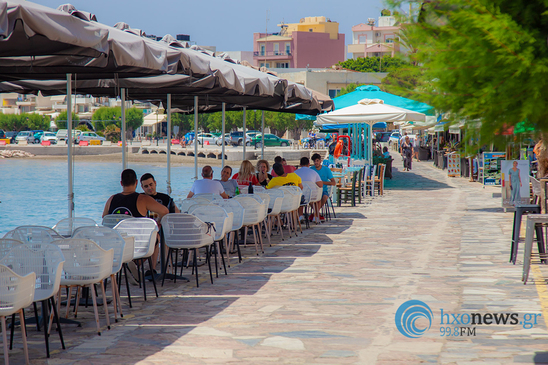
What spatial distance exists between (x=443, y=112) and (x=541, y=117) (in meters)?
0.51

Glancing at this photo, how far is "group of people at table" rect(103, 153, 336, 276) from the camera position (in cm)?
676

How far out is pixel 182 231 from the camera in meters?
6.80

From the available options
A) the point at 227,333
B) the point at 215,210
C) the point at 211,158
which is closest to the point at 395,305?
the point at 227,333

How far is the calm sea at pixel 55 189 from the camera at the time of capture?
19375mm

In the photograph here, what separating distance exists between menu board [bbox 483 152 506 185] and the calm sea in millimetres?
9302

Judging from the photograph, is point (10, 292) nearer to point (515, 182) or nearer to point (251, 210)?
point (251, 210)

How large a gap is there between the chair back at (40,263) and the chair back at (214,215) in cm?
281

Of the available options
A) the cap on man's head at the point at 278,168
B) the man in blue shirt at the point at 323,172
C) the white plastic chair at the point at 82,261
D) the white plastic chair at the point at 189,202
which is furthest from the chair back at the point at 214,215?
the man in blue shirt at the point at 323,172

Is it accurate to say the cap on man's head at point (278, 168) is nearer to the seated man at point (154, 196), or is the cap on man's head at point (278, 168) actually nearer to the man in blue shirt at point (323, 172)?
the man in blue shirt at point (323, 172)

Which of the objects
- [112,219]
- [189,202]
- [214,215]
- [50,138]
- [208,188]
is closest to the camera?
[112,219]

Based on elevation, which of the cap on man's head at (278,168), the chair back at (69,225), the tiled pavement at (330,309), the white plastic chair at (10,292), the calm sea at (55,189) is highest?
the cap on man's head at (278,168)

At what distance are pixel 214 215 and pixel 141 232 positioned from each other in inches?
55.4

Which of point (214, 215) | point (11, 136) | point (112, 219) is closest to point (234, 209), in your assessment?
point (214, 215)

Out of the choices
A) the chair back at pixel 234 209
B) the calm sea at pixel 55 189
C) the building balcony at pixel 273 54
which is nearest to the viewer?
the chair back at pixel 234 209
